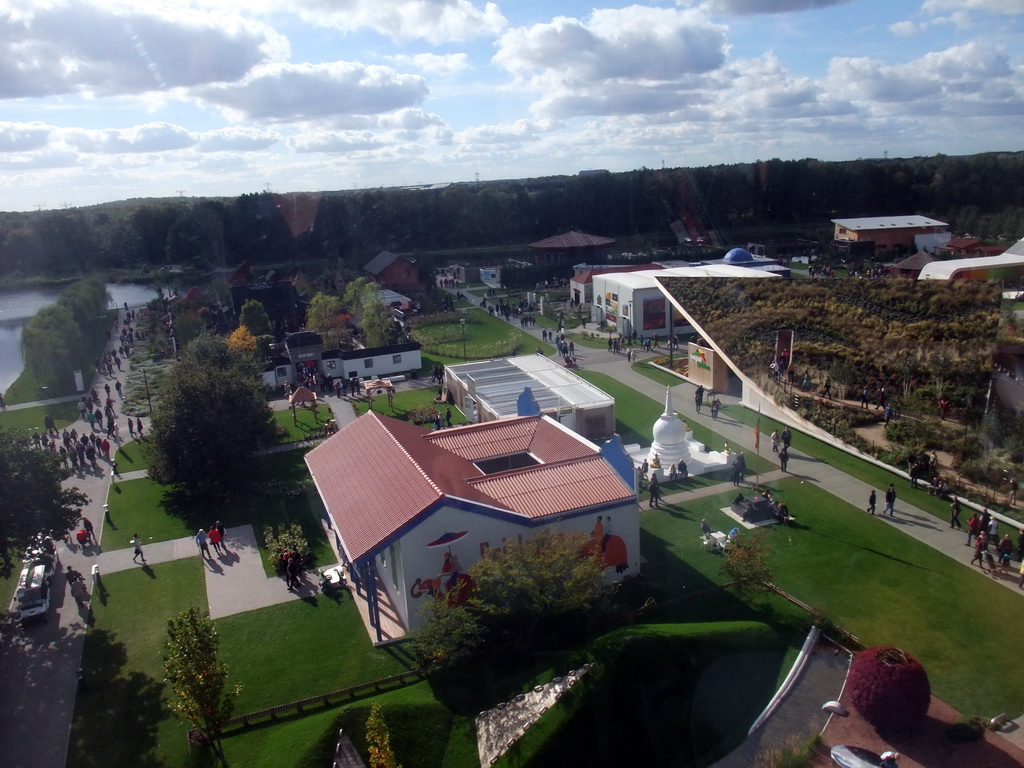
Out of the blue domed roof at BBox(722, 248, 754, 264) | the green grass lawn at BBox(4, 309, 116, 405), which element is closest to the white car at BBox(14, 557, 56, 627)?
the green grass lawn at BBox(4, 309, 116, 405)

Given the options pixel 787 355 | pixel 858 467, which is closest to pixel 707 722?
pixel 858 467

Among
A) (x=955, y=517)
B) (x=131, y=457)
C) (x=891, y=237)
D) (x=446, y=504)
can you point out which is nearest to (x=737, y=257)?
(x=891, y=237)

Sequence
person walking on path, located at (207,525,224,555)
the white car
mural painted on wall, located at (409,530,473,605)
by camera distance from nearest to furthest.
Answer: mural painted on wall, located at (409,530,473,605)
the white car
person walking on path, located at (207,525,224,555)

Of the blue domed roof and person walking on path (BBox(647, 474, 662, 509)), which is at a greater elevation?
the blue domed roof

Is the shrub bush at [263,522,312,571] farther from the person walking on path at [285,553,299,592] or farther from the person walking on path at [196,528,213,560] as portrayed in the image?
the person walking on path at [196,528,213,560]

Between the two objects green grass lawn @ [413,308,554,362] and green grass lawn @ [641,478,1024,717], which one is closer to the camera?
green grass lawn @ [641,478,1024,717]

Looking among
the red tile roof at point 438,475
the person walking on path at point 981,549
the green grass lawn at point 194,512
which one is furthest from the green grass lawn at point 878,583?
the green grass lawn at point 194,512

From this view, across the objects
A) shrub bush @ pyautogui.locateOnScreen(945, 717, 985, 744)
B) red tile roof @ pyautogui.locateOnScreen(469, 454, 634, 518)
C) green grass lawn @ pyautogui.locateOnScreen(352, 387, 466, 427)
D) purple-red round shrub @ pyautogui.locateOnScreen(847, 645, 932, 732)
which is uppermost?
red tile roof @ pyautogui.locateOnScreen(469, 454, 634, 518)

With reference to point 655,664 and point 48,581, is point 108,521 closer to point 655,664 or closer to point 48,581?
point 48,581
